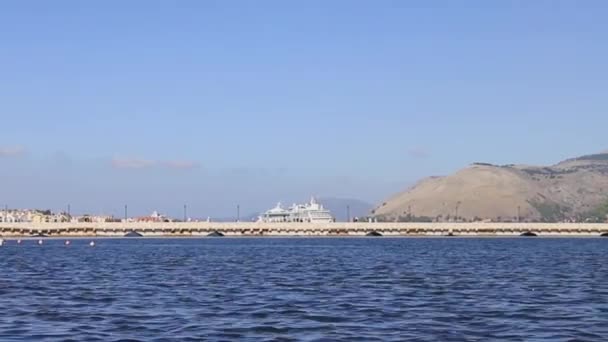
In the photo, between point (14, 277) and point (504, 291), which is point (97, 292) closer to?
point (14, 277)

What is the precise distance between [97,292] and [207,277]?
44.0 feet

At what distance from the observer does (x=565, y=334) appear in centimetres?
3341

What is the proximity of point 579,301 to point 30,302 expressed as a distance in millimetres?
23586

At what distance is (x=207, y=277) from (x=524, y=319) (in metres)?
29.2

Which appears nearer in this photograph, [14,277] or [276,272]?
[14,277]

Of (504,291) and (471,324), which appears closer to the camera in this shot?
(471,324)

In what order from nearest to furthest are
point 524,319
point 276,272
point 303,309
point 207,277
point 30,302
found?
point 524,319, point 303,309, point 30,302, point 207,277, point 276,272

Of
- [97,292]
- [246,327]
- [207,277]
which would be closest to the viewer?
[246,327]

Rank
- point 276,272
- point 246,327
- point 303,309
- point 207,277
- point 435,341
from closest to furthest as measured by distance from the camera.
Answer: point 435,341, point 246,327, point 303,309, point 207,277, point 276,272

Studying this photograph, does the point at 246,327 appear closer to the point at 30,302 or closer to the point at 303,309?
the point at 303,309

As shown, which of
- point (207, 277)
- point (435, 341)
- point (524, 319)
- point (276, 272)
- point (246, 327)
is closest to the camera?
point (435, 341)

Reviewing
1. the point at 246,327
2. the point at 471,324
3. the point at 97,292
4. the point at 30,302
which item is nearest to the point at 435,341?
the point at 471,324

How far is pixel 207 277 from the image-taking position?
63125mm

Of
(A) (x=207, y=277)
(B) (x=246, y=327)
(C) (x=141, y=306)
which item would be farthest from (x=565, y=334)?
(A) (x=207, y=277)
